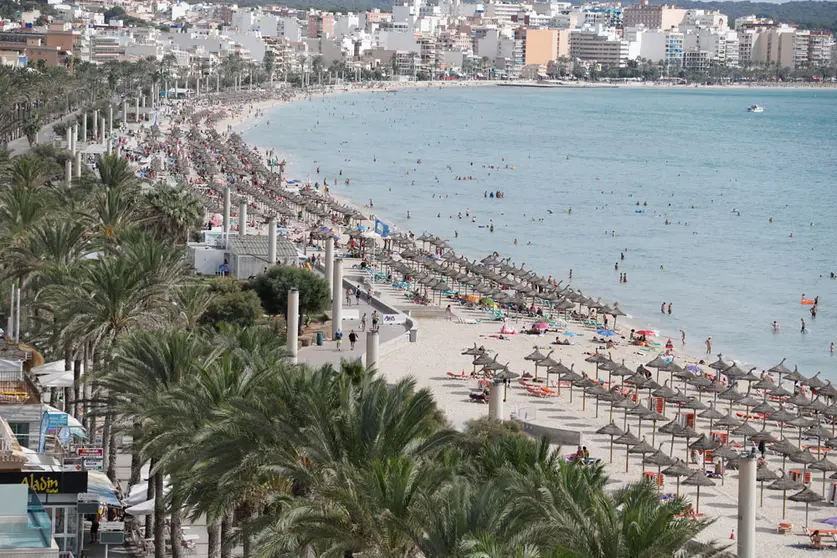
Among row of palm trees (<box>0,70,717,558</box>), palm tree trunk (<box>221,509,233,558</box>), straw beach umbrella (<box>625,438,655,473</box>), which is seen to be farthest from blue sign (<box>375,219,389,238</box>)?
palm tree trunk (<box>221,509,233,558</box>)

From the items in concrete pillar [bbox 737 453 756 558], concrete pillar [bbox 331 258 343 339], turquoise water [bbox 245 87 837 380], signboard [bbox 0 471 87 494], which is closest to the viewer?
signboard [bbox 0 471 87 494]

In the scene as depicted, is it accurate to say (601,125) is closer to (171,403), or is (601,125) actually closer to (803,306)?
(803,306)

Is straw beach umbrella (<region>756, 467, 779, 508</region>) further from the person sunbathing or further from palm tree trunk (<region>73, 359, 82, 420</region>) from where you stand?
palm tree trunk (<region>73, 359, 82, 420</region>)

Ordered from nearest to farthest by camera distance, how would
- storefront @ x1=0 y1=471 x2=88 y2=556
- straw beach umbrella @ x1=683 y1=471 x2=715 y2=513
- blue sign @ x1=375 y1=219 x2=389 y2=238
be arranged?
storefront @ x1=0 y1=471 x2=88 y2=556, straw beach umbrella @ x1=683 y1=471 x2=715 y2=513, blue sign @ x1=375 y1=219 x2=389 y2=238

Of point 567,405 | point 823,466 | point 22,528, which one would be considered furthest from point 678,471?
point 22,528

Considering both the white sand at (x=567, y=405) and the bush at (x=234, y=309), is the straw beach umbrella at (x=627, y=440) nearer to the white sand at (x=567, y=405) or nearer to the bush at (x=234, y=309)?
the white sand at (x=567, y=405)

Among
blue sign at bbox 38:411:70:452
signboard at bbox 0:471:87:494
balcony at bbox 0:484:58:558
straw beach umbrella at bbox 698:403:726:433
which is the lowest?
straw beach umbrella at bbox 698:403:726:433

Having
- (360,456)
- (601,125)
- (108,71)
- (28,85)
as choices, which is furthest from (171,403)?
(601,125)

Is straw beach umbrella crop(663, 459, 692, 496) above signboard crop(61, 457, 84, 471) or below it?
below
